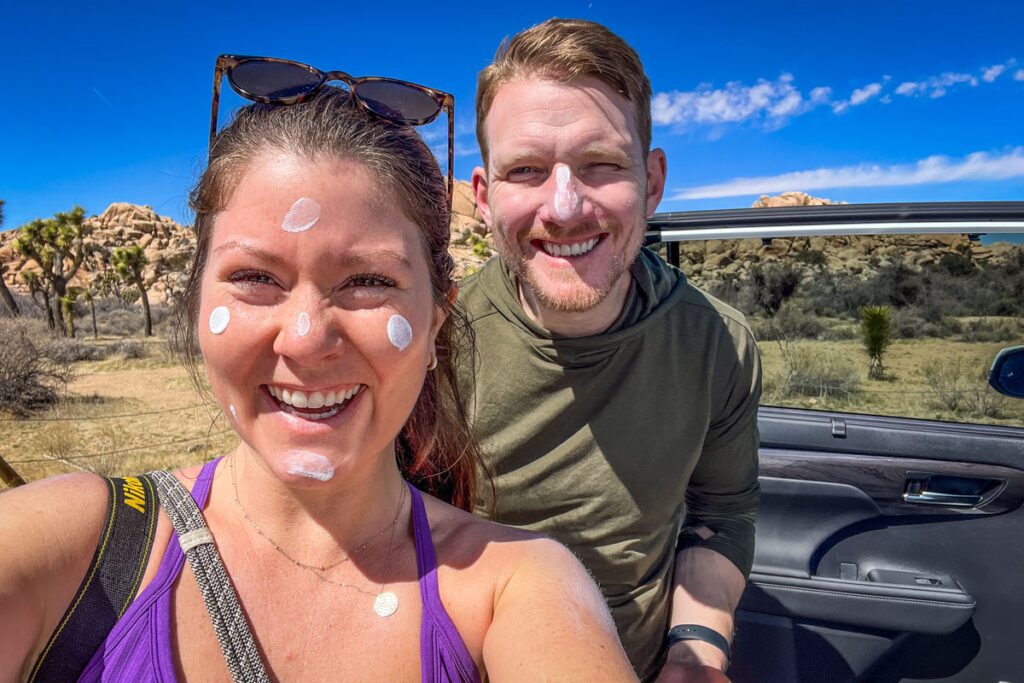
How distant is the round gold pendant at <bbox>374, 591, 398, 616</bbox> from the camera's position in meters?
1.38

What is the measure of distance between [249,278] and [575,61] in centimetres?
137

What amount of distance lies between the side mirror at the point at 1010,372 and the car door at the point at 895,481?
0.42 m

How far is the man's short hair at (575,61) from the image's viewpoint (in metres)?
2.20

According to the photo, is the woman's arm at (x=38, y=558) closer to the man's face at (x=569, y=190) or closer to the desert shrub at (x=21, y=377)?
the man's face at (x=569, y=190)

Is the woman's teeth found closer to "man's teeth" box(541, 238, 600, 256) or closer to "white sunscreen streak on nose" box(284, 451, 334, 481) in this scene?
"white sunscreen streak on nose" box(284, 451, 334, 481)

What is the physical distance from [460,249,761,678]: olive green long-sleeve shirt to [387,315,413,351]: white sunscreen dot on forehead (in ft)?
2.98

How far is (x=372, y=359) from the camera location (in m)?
1.31

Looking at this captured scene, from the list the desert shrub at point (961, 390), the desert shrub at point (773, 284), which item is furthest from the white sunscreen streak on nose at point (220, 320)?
the desert shrub at point (961, 390)

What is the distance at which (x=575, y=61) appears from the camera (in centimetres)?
219

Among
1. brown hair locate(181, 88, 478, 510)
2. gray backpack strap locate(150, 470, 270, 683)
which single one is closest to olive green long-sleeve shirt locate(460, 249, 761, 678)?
brown hair locate(181, 88, 478, 510)

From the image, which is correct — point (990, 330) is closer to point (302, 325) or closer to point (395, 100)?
point (395, 100)

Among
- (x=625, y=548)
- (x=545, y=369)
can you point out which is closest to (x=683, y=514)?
(x=625, y=548)

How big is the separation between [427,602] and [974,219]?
7.86 feet

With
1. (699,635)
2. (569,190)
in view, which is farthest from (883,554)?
(569,190)
